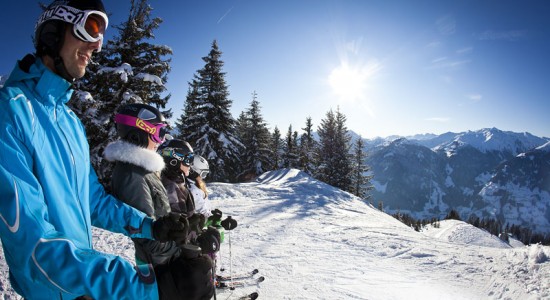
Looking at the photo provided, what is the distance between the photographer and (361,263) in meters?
6.70

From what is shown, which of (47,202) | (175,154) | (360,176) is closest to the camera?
(47,202)

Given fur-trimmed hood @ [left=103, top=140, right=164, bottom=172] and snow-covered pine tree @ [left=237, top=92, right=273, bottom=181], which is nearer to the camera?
fur-trimmed hood @ [left=103, top=140, right=164, bottom=172]

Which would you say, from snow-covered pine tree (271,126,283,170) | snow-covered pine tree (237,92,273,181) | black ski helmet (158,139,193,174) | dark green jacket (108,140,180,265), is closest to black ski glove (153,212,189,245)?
dark green jacket (108,140,180,265)

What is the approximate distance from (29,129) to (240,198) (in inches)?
530

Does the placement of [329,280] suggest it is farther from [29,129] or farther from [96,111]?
[96,111]

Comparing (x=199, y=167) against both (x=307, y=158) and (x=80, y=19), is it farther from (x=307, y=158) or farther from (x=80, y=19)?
(x=307, y=158)

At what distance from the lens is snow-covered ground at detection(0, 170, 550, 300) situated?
512 centimetres

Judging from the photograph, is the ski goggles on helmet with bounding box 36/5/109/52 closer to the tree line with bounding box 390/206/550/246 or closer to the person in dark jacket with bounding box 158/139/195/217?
the person in dark jacket with bounding box 158/139/195/217

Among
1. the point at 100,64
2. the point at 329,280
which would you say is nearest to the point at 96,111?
the point at 100,64

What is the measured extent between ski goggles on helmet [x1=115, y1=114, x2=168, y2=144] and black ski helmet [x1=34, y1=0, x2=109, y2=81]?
1.18 meters

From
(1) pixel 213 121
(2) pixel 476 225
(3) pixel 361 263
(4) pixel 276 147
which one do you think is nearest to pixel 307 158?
(4) pixel 276 147

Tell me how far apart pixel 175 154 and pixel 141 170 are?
1.56m

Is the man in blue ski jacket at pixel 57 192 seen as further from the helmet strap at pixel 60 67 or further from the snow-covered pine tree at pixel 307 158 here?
the snow-covered pine tree at pixel 307 158

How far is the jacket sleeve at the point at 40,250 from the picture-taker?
1034mm
